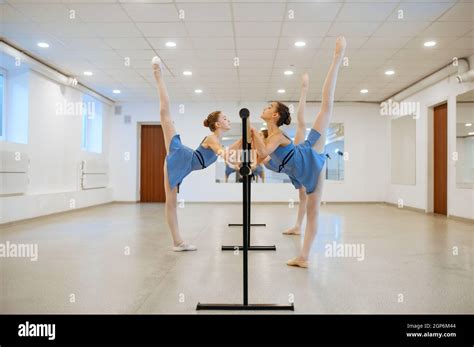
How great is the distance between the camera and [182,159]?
3516 millimetres

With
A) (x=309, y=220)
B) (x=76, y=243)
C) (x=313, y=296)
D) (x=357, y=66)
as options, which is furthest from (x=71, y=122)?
(x=313, y=296)

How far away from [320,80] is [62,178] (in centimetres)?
610

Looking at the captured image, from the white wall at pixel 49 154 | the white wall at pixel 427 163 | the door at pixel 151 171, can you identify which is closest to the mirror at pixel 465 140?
the white wall at pixel 427 163

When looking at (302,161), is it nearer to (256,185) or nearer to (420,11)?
(420,11)

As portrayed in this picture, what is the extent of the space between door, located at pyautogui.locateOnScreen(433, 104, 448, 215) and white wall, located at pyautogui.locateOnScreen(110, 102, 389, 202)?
2.61 m

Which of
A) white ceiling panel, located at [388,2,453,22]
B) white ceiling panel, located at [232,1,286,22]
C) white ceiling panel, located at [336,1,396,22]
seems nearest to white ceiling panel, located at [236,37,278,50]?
white ceiling panel, located at [232,1,286,22]

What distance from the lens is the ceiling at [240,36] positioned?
4.62 m

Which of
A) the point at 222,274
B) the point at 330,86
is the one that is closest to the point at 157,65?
the point at 330,86

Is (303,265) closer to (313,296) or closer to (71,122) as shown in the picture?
(313,296)

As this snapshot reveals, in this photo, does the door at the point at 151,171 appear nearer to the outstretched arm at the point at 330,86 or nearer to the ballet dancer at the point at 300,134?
the ballet dancer at the point at 300,134

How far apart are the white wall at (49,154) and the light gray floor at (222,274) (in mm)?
1372

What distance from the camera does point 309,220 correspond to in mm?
3029

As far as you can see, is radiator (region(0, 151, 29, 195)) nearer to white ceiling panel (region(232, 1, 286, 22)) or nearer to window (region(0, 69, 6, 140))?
window (region(0, 69, 6, 140))
